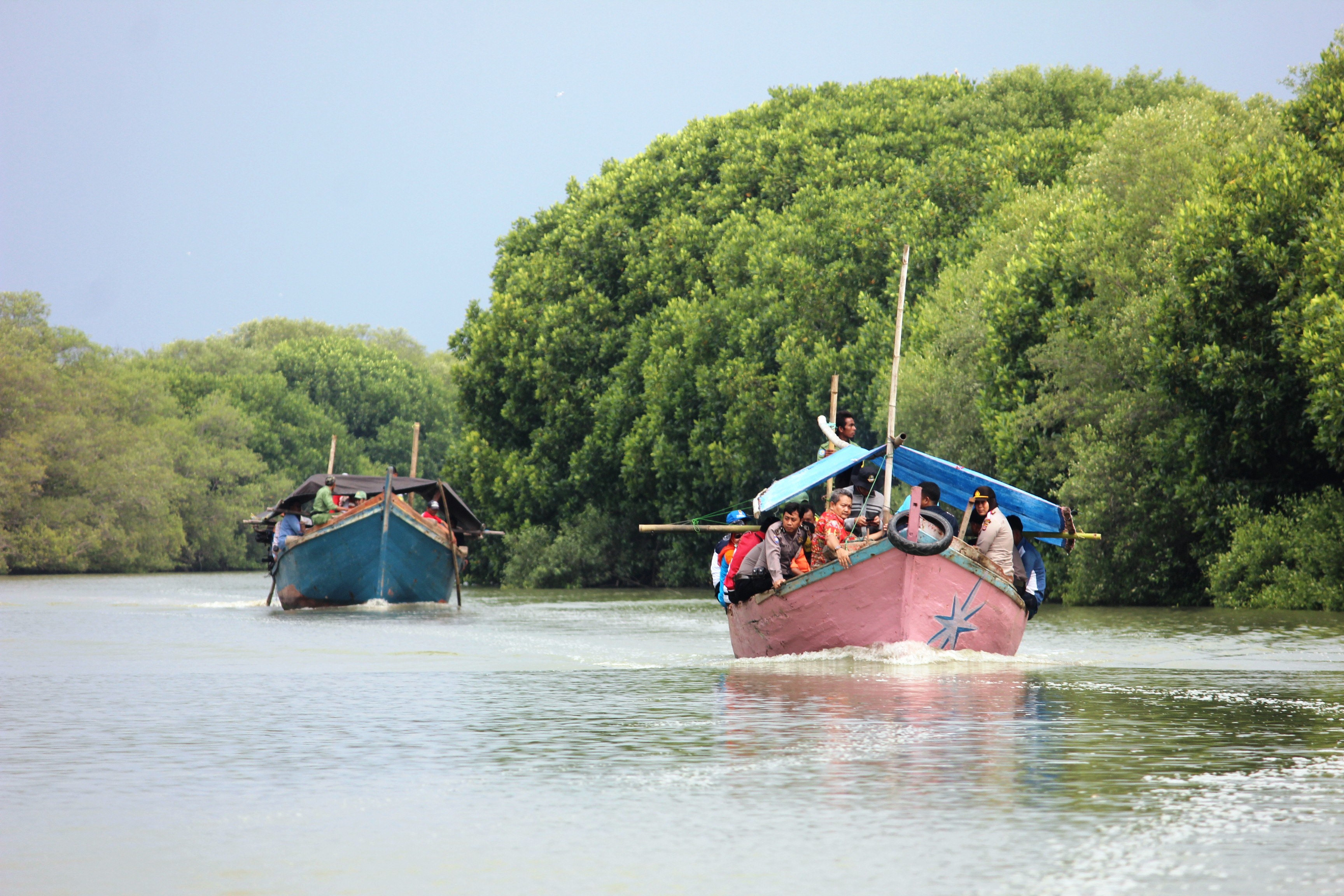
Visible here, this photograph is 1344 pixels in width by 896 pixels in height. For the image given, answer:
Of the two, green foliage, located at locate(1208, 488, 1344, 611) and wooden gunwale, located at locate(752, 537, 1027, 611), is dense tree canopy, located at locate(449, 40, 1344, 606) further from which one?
wooden gunwale, located at locate(752, 537, 1027, 611)

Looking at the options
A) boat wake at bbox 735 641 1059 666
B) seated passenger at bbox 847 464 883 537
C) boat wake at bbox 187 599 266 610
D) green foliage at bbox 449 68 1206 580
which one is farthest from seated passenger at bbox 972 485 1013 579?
boat wake at bbox 187 599 266 610

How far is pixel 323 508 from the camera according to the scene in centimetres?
4075

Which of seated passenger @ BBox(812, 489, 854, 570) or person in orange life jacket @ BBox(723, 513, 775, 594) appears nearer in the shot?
seated passenger @ BBox(812, 489, 854, 570)

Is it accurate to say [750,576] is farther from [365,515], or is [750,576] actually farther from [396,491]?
[396,491]

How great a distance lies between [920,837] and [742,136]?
166ft

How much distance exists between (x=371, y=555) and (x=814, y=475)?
790 inches

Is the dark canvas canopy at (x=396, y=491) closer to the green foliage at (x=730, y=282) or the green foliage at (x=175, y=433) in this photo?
the green foliage at (x=730, y=282)

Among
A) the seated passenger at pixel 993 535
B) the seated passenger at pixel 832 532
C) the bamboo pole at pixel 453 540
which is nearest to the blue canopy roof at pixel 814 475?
the seated passenger at pixel 832 532

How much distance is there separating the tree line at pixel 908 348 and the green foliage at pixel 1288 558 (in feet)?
0.25

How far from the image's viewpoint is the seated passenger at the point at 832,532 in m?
20.1

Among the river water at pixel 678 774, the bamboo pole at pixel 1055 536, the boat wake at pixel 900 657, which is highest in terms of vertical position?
the bamboo pole at pixel 1055 536

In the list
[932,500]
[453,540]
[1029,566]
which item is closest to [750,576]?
[932,500]

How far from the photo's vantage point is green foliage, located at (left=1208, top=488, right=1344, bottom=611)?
33.5 m

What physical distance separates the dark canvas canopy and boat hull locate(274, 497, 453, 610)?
86 cm
